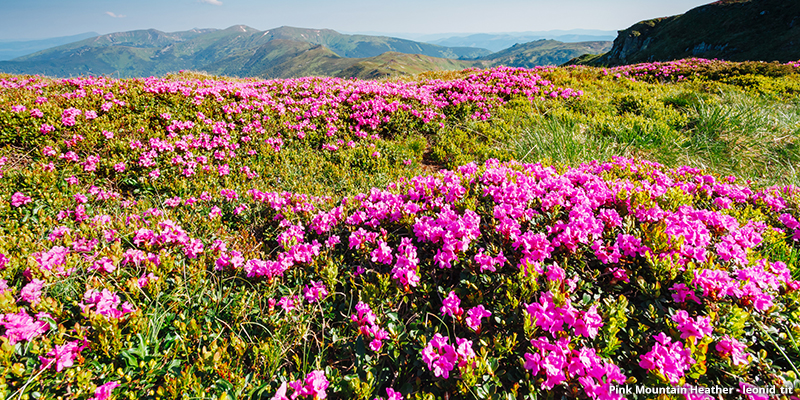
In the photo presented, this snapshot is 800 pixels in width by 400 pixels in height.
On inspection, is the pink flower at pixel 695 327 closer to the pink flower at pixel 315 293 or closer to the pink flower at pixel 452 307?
the pink flower at pixel 452 307

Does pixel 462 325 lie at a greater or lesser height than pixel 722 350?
lesser

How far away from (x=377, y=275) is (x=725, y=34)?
140 meters

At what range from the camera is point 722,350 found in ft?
7.42

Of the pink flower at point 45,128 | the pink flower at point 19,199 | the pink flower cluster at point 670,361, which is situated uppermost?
the pink flower at point 45,128

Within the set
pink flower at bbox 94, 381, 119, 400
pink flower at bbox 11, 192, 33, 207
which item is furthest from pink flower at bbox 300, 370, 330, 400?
pink flower at bbox 11, 192, 33, 207

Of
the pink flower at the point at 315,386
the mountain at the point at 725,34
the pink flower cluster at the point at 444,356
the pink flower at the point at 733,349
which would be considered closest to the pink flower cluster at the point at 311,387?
the pink flower at the point at 315,386

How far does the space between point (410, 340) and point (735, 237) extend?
3.52 m

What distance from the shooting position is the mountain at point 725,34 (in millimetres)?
76000

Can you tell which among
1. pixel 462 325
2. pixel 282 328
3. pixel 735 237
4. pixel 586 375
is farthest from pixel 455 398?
pixel 735 237

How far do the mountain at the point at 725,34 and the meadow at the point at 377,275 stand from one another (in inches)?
4083

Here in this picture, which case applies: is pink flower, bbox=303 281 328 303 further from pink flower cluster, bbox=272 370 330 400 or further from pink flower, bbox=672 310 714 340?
pink flower, bbox=672 310 714 340

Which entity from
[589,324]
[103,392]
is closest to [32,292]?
[103,392]

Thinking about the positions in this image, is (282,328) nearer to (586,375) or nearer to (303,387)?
(303,387)

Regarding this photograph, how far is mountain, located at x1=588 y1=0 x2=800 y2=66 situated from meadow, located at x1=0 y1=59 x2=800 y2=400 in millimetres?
103715
